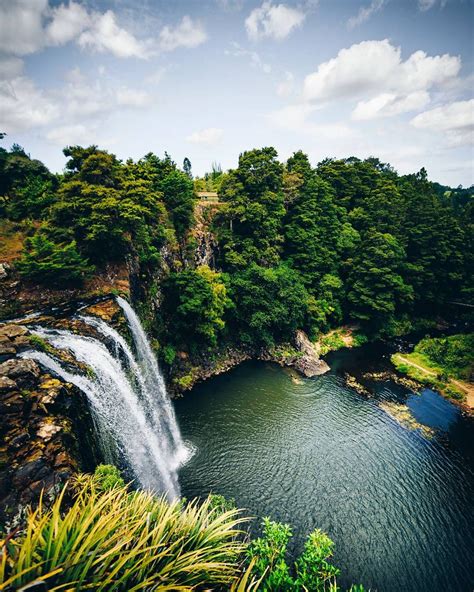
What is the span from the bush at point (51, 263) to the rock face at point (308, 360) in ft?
56.4

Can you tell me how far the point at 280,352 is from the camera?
Answer: 85.0 feet

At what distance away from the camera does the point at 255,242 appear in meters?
28.5

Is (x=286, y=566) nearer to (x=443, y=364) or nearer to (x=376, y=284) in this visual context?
(x=443, y=364)

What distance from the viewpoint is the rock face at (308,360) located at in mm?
24359

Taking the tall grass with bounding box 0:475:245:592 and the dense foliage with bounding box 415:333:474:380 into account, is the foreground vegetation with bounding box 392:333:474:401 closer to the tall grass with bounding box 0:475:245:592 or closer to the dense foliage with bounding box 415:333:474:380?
the dense foliage with bounding box 415:333:474:380

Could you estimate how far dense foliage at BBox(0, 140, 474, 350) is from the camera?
16641mm

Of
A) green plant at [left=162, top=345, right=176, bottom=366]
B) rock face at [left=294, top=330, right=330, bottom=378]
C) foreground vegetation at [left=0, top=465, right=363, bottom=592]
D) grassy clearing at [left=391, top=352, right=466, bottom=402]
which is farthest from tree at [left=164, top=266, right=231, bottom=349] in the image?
grassy clearing at [left=391, top=352, right=466, bottom=402]

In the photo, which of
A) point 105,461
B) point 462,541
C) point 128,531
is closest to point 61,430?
point 105,461

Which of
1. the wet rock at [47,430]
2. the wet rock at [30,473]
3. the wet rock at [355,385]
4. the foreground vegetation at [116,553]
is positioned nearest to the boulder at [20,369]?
the wet rock at [47,430]

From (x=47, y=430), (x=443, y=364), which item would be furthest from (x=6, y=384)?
(x=443, y=364)

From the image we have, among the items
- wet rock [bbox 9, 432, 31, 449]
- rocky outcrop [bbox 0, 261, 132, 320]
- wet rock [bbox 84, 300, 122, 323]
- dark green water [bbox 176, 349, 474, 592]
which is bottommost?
dark green water [bbox 176, 349, 474, 592]

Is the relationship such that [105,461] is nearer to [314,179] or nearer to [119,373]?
[119,373]

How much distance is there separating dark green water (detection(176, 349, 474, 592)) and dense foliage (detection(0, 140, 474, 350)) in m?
5.84

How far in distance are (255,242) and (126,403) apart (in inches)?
762
